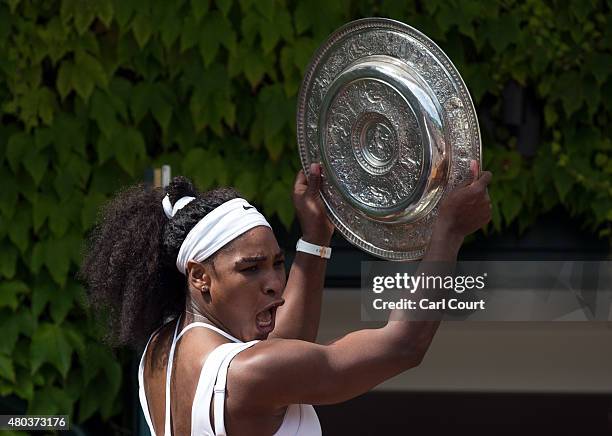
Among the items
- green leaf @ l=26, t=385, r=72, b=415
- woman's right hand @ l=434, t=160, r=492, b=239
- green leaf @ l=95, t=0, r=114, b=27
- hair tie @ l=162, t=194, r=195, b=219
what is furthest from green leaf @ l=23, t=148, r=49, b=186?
woman's right hand @ l=434, t=160, r=492, b=239

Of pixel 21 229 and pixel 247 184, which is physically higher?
pixel 247 184

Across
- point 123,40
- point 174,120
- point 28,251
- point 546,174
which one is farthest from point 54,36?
point 546,174

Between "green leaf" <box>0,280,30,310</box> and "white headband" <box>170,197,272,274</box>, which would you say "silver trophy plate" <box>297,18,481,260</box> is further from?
"green leaf" <box>0,280,30,310</box>

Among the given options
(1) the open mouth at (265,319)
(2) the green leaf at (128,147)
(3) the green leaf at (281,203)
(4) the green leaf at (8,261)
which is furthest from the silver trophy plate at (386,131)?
(4) the green leaf at (8,261)

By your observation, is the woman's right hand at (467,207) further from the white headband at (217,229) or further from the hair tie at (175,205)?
the hair tie at (175,205)

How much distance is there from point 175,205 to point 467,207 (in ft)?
1.80

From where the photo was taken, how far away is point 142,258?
1917mm

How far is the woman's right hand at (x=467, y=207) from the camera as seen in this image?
63.8 inches

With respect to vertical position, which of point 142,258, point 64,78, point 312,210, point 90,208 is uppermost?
point 64,78

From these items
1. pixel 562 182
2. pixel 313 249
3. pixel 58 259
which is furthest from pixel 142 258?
pixel 562 182

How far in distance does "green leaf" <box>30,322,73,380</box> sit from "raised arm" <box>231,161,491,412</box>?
2.00 meters

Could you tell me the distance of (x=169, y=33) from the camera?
352 cm

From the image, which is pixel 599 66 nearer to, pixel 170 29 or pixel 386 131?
pixel 170 29

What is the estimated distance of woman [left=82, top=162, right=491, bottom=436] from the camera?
168 cm
